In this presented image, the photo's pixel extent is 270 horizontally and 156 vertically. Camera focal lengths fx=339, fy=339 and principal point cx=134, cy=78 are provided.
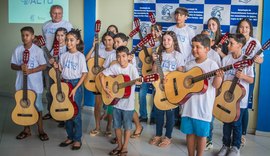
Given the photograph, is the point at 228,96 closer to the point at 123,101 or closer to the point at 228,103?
the point at 228,103

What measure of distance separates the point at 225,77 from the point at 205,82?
0.71 m

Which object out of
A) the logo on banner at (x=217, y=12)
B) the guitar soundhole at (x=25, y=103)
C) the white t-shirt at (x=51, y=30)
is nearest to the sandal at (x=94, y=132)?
the guitar soundhole at (x=25, y=103)

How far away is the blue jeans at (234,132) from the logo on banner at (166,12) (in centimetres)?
187

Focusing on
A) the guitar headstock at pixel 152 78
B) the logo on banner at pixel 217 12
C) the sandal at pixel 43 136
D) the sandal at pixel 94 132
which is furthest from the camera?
the logo on banner at pixel 217 12

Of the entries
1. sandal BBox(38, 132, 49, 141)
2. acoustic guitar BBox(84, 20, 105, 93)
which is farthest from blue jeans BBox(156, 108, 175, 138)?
sandal BBox(38, 132, 49, 141)

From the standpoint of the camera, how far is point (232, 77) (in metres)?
3.31

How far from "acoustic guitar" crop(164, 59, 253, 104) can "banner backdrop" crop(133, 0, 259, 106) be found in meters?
1.67

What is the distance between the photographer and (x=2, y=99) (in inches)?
233

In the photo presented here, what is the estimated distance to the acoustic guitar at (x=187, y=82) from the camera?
2.65 metres

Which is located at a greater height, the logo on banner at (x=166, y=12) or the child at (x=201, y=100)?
the logo on banner at (x=166, y=12)

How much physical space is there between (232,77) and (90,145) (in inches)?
65.2

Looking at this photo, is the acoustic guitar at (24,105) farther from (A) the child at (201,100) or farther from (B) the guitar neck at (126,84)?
(A) the child at (201,100)

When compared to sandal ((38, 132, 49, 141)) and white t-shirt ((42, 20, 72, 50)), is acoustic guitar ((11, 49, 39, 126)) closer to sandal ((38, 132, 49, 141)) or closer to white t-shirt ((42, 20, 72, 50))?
sandal ((38, 132, 49, 141))

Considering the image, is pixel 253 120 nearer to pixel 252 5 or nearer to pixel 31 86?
pixel 252 5
